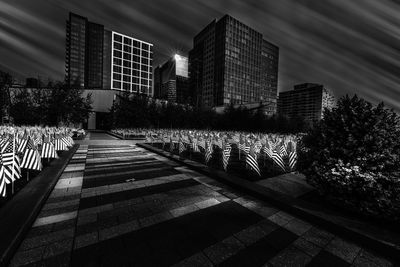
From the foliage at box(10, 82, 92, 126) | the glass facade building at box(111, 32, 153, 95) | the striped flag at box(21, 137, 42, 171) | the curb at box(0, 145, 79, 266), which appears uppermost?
the glass facade building at box(111, 32, 153, 95)

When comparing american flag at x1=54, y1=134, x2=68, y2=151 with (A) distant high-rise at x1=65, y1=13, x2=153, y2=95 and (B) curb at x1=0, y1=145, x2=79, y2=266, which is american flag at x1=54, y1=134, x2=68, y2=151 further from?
(A) distant high-rise at x1=65, y1=13, x2=153, y2=95

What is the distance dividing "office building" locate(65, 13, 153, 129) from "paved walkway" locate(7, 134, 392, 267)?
130979 millimetres

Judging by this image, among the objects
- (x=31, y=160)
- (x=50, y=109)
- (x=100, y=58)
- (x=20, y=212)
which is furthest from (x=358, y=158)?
(x=100, y=58)

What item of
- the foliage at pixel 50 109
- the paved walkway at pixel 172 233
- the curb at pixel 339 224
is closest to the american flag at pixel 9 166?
the paved walkway at pixel 172 233

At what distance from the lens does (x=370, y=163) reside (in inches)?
162

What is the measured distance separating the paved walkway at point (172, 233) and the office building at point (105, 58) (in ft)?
430

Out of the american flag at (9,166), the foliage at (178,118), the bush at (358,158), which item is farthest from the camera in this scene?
the foliage at (178,118)

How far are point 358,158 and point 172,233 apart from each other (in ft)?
14.2

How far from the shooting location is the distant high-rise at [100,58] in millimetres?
129625

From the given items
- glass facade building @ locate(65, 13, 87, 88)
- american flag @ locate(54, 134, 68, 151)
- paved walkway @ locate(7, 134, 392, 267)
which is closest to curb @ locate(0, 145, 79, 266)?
paved walkway @ locate(7, 134, 392, 267)

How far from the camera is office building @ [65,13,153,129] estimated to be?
127 meters

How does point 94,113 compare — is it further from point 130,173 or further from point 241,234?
point 241,234

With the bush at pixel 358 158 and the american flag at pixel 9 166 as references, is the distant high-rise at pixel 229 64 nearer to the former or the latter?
the bush at pixel 358 158

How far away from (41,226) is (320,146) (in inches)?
257
